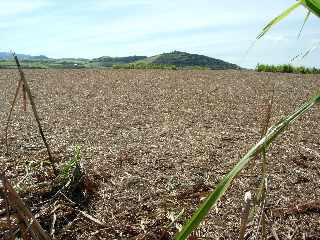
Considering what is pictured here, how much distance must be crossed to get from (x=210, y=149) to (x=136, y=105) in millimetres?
2445

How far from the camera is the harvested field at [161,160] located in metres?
2.04

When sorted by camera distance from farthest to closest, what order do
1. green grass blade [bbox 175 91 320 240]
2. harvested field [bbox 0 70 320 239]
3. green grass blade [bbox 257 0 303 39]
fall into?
harvested field [bbox 0 70 320 239]
green grass blade [bbox 257 0 303 39]
green grass blade [bbox 175 91 320 240]

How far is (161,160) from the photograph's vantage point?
297 centimetres

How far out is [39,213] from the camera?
209cm

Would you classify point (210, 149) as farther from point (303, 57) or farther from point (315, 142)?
point (303, 57)

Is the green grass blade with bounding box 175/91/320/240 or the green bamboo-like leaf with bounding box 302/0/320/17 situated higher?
the green bamboo-like leaf with bounding box 302/0/320/17

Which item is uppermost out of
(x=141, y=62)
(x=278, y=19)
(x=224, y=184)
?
(x=278, y=19)

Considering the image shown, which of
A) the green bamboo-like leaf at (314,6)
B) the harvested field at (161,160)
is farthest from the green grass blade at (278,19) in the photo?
A: the harvested field at (161,160)

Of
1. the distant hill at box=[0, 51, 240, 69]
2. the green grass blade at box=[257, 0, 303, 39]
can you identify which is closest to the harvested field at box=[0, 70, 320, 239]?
the distant hill at box=[0, 51, 240, 69]

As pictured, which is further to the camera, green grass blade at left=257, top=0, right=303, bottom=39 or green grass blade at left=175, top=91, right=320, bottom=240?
green grass blade at left=257, top=0, right=303, bottom=39

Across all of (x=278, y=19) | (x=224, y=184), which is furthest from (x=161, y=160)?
(x=224, y=184)

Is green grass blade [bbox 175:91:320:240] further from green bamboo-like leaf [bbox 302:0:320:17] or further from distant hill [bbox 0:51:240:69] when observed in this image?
distant hill [bbox 0:51:240:69]

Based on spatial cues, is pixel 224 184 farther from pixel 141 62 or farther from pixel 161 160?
pixel 141 62

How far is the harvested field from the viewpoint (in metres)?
2.04
